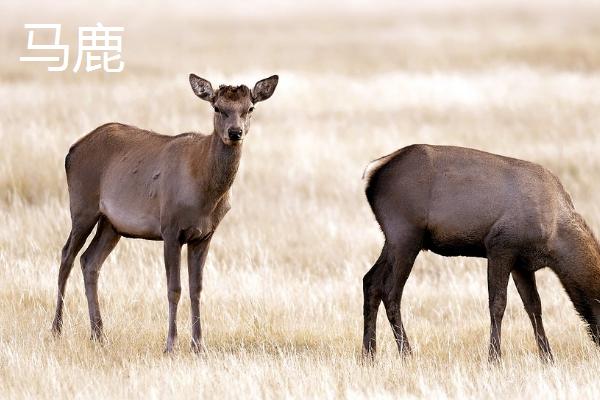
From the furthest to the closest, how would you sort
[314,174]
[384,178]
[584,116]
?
[584,116]
[314,174]
[384,178]

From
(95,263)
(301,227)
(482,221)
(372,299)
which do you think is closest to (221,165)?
(372,299)

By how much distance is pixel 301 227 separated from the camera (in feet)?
46.0

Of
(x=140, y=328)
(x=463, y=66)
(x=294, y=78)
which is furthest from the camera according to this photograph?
(x=463, y=66)

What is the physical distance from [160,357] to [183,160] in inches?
60.1

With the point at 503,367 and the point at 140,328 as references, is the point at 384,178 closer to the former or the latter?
the point at 503,367

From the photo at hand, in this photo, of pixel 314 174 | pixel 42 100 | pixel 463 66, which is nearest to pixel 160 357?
pixel 314 174

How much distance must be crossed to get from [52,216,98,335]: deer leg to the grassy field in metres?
0.11

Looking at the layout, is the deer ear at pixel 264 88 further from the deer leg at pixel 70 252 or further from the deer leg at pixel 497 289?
the deer leg at pixel 497 289

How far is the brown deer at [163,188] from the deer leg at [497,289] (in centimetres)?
202

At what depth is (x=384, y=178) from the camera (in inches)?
353

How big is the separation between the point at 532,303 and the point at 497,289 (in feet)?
1.89

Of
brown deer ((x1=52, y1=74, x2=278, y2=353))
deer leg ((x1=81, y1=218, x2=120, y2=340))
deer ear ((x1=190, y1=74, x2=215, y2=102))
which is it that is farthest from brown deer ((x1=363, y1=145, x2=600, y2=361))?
deer leg ((x1=81, y1=218, x2=120, y2=340))

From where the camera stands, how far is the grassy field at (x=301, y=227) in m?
8.27

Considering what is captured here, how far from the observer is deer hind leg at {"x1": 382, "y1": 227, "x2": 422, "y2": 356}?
8.79m
